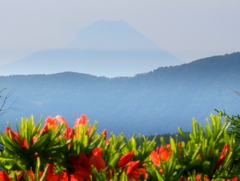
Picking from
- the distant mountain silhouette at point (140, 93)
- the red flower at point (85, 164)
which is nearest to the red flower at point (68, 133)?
the red flower at point (85, 164)

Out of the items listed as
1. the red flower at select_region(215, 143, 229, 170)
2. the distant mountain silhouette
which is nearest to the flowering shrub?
the red flower at select_region(215, 143, 229, 170)

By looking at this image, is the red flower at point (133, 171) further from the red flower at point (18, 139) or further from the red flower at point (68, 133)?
the red flower at point (18, 139)

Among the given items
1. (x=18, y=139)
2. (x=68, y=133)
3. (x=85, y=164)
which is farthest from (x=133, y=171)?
(x=18, y=139)

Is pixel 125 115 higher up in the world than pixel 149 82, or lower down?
lower down

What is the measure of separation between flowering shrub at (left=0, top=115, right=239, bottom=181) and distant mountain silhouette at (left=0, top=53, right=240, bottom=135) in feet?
341

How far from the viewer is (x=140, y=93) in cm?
11731

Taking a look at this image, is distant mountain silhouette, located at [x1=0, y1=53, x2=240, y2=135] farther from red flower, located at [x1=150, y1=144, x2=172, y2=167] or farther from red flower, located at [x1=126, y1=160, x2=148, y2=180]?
red flower, located at [x1=126, y1=160, x2=148, y2=180]

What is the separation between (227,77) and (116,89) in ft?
113

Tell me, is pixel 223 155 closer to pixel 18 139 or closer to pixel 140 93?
pixel 18 139

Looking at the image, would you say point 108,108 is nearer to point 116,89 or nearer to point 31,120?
point 116,89

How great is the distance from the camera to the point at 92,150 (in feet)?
6.05

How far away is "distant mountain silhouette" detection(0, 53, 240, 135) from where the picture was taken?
356 feet

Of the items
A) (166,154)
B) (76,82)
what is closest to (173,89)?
(76,82)

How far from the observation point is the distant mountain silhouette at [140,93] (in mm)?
108625
